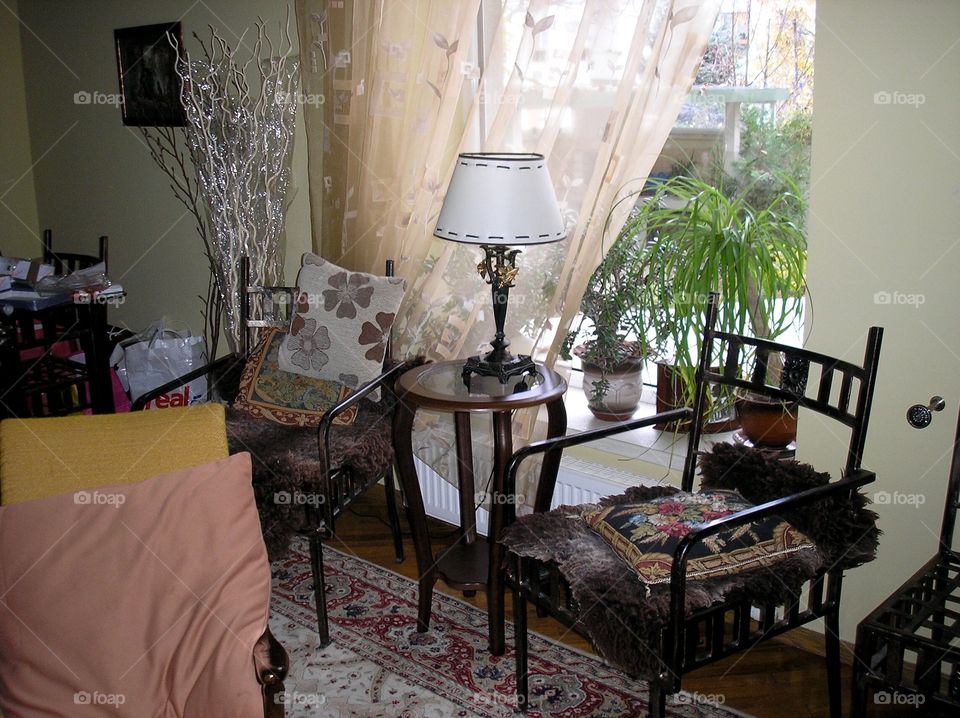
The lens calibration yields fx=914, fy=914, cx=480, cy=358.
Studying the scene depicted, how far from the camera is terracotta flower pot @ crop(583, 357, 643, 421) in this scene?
9.21 ft

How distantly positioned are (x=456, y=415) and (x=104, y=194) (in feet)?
9.96

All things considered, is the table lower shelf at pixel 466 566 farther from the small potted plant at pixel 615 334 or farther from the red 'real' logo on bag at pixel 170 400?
the red 'real' logo on bag at pixel 170 400

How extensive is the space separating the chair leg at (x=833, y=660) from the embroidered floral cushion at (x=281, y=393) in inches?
56.3

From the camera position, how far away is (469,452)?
256 cm

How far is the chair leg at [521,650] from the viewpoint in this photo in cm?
213

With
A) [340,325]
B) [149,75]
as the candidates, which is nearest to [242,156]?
[340,325]

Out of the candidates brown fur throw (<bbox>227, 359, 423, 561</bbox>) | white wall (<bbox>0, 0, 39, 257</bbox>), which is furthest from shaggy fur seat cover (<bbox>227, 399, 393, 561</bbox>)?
white wall (<bbox>0, 0, 39, 257</bbox>)

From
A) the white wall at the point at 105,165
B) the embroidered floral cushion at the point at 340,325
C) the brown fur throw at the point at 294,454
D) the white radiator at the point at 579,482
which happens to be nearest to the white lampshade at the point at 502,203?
the embroidered floral cushion at the point at 340,325

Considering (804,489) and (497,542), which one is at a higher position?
(804,489)

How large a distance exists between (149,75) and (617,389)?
9.11 ft

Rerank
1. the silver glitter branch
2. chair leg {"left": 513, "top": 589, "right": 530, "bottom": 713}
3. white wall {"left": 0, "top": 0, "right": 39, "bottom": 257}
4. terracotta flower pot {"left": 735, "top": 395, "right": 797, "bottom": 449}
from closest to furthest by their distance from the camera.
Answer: chair leg {"left": 513, "top": 589, "right": 530, "bottom": 713} → terracotta flower pot {"left": 735, "top": 395, "right": 797, "bottom": 449} → the silver glitter branch → white wall {"left": 0, "top": 0, "right": 39, "bottom": 257}

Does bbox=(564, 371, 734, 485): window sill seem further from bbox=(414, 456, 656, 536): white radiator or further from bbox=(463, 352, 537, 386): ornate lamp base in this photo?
bbox=(463, 352, 537, 386): ornate lamp base

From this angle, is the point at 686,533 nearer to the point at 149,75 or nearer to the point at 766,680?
the point at 766,680

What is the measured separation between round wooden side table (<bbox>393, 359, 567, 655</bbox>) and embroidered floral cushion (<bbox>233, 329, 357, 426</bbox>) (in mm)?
329
